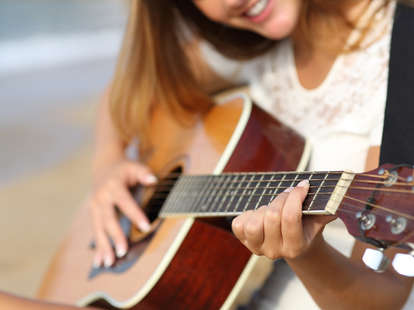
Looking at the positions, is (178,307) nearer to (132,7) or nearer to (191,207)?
(191,207)

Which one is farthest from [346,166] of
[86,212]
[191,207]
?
[86,212]

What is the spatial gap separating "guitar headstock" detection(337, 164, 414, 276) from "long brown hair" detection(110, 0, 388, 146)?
2.51ft

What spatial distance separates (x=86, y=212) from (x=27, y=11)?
803 cm

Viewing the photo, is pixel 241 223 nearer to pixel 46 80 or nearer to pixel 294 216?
pixel 294 216

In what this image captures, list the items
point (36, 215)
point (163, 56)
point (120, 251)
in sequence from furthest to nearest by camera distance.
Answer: point (36, 215) < point (163, 56) < point (120, 251)

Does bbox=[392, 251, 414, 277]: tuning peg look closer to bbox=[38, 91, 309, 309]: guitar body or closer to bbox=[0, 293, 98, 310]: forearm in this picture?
bbox=[38, 91, 309, 309]: guitar body

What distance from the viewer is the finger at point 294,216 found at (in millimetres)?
792

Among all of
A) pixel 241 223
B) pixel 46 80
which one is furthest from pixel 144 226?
pixel 46 80

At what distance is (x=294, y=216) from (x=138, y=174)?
0.79 m

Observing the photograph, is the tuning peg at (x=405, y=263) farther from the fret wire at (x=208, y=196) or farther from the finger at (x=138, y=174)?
the finger at (x=138, y=174)

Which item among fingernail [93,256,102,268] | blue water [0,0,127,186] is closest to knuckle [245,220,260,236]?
fingernail [93,256,102,268]

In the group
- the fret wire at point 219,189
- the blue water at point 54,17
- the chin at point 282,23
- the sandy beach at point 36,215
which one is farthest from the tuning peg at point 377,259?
the blue water at point 54,17

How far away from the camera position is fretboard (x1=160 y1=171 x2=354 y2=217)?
2.57 feet

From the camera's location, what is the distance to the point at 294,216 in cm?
79
